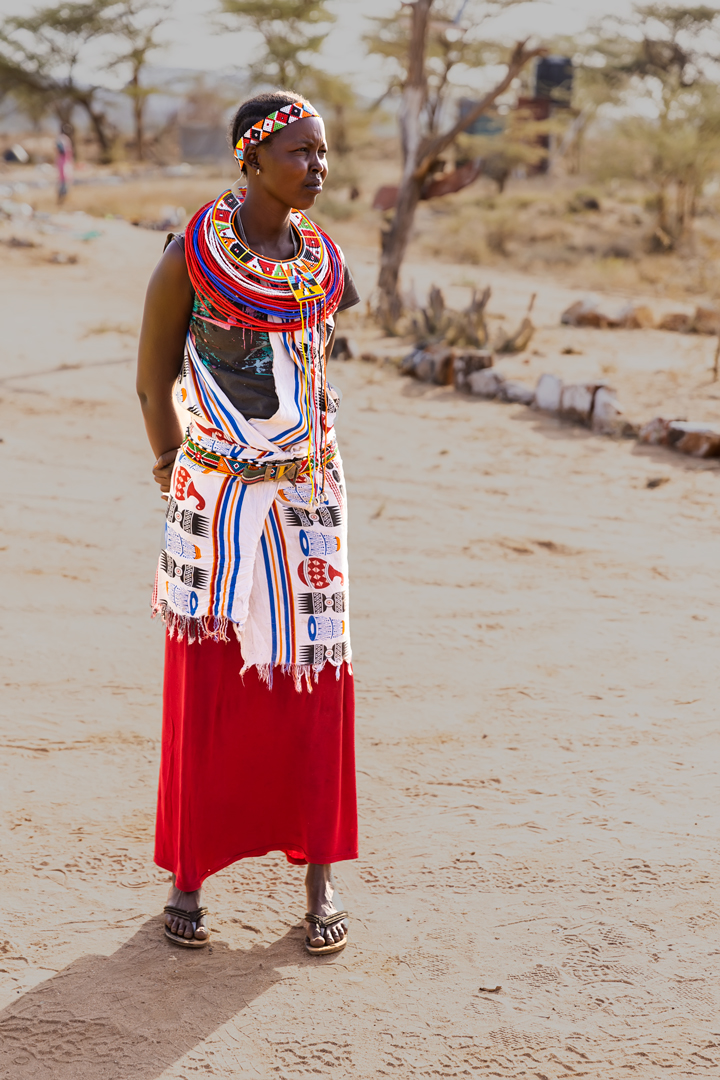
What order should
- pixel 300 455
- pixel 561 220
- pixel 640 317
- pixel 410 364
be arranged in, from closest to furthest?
pixel 300 455, pixel 410 364, pixel 640 317, pixel 561 220

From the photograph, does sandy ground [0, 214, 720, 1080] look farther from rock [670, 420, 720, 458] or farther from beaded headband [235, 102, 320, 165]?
beaded headband [235, 102, 320, 165]

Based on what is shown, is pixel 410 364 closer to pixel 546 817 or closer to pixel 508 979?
pixel 546 817

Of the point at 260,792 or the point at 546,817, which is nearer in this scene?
the point at 260,792

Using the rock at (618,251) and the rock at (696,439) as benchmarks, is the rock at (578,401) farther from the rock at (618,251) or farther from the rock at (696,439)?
the rock at (618,251)

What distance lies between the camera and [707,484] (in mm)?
5348

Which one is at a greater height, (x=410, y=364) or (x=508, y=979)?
(x=410, y=364)

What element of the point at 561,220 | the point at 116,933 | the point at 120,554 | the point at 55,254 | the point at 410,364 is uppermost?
the point at 561,220

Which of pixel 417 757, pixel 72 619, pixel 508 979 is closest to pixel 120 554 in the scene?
pixel 72 619

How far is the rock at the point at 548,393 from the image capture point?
22.0 feet

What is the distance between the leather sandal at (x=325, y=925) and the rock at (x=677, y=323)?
28.4 ft

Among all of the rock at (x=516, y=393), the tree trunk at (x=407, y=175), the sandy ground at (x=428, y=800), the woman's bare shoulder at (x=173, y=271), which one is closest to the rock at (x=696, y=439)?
the sandy ground at (x=428, y=800)

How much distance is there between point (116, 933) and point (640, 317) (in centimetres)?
896

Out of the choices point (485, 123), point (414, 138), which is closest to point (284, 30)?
point (485, 123)

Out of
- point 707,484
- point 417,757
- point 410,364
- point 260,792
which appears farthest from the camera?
point 410,364
